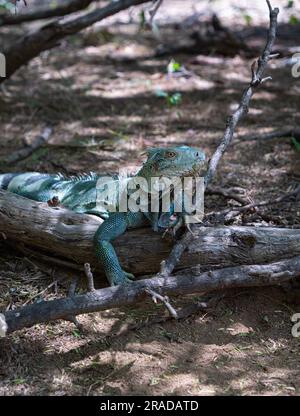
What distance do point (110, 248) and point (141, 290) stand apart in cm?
68

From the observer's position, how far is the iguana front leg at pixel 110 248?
4238mm

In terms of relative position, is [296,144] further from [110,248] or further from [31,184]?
[110,248]

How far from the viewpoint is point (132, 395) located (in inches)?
135

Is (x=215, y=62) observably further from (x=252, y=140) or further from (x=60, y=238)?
(x=60, y=238)

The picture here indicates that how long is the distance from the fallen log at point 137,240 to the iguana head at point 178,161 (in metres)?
0.45

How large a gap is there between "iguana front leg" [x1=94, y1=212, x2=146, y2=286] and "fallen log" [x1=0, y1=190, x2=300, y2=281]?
10 centimetres

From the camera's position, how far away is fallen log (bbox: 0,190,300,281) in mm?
4273

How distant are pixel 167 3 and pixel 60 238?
9.90m

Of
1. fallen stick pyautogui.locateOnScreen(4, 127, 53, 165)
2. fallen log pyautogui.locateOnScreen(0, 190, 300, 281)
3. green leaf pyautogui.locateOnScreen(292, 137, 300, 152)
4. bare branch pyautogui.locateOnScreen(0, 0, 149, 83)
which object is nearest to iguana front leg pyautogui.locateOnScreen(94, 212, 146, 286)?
fallen log pyautogui.locateOnScreen(0, 190, 300, 281)

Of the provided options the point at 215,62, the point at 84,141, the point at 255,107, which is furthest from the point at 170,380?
the point at 215,62

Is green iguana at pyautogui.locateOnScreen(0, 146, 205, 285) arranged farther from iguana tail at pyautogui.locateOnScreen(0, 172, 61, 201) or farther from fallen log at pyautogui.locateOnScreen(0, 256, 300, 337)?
fallen log at pyautogui.locateOnScreen(0, 256, 300, 337)

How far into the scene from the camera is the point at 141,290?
3664mm

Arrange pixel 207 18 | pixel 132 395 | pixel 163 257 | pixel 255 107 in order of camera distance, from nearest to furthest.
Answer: pixel 132 395, pixel 163 257, pixel 255 107, pixel 207 18

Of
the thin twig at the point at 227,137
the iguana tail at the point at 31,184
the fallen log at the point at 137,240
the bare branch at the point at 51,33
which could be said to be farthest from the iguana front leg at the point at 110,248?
the bare branch at the point at 51,33
